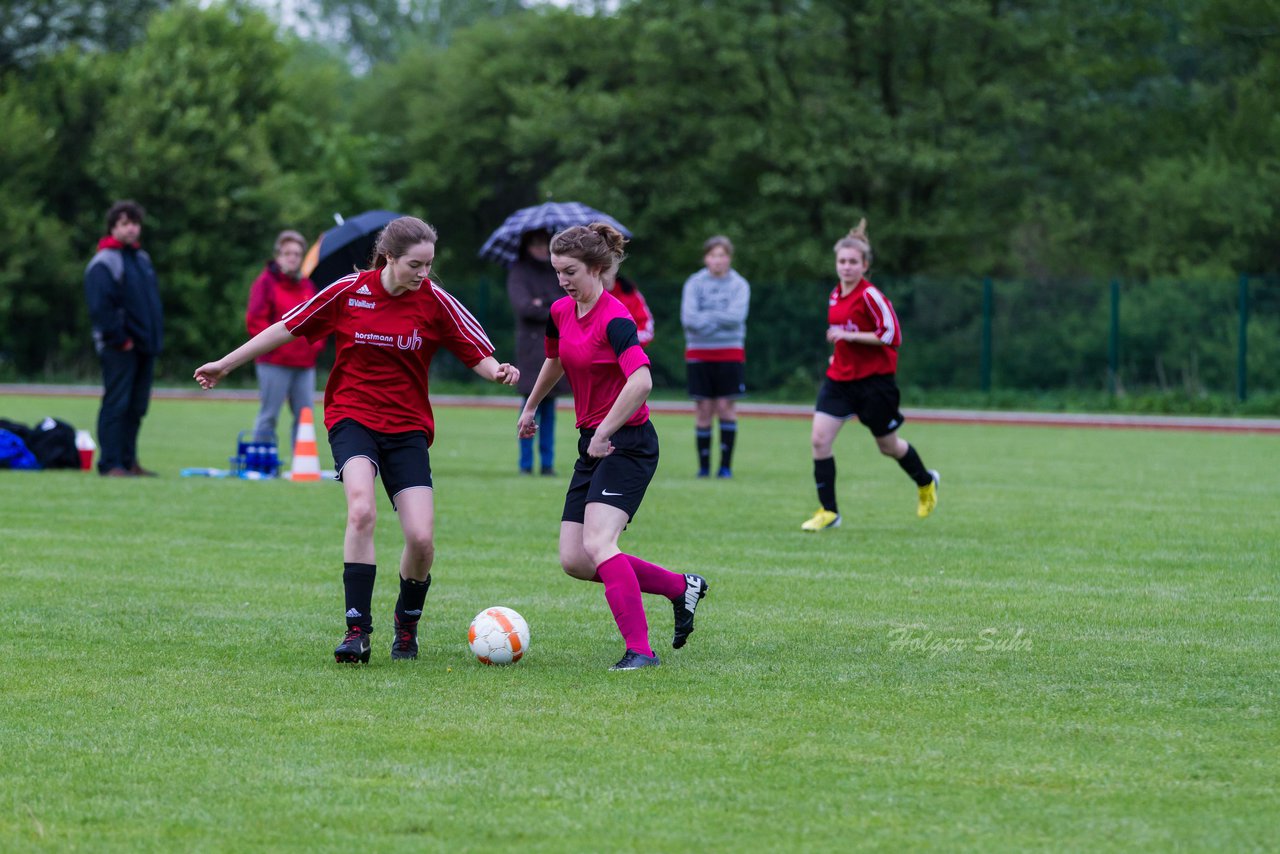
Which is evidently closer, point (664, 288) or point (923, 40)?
point (664, 288)

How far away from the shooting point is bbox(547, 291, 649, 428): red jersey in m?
6.65

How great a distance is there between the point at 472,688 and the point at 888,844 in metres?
2.33

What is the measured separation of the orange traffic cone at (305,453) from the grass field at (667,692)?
7.20ft

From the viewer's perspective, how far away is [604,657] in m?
6.80

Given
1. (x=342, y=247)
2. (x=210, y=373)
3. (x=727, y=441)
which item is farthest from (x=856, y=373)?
(x=342, y=247)

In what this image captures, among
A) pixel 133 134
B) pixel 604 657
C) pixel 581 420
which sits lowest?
pixel 604 657

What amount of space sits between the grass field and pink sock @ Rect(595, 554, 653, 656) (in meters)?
0.18

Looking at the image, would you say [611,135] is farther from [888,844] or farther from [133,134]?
[888,844]

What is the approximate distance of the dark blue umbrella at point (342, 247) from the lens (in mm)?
15453

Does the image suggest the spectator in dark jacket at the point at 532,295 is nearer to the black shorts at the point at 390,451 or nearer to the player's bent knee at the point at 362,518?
the black shorts at the point at 390,451

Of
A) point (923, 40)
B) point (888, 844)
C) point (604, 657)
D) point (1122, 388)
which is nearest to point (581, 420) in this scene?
point (604, 657)

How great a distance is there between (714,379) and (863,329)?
4.11 meters

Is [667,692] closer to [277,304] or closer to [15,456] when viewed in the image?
[277,304]

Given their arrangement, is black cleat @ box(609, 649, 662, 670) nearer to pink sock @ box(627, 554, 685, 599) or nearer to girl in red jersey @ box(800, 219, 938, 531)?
pink sock @ box(627, 554, 685, 599)
